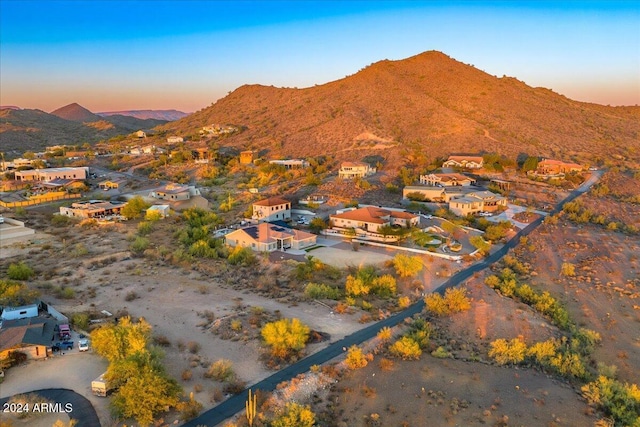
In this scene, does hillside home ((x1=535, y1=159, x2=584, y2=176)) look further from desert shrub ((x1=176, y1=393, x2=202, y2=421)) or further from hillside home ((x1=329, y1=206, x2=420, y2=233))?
desert shrub ((x1=176, y1=393, x2=202, y2=421))

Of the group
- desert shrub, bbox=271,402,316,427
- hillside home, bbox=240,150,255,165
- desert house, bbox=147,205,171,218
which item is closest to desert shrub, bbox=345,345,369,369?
desert shrub, bbox=271,402,316,427

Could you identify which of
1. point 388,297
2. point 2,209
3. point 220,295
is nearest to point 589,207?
point 388,297

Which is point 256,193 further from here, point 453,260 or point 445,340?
point 445,340

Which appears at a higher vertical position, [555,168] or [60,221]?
[555,168]

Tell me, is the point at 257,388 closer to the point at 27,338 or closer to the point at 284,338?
the point at 284,338

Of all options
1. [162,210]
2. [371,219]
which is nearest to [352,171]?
[371,219]

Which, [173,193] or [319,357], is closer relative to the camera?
[319,357]

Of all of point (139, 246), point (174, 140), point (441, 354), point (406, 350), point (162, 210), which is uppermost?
point (174, 140)
